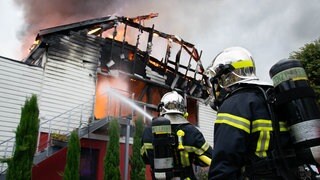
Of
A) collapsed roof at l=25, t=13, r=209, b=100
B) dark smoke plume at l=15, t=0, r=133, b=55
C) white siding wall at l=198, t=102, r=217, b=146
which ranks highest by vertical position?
dark smoke plume at l=15, t=0, r=133, b=55

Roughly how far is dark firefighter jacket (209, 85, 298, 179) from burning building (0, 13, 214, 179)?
327 inches

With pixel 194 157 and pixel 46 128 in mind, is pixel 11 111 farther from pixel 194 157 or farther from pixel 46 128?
pixel 194 157

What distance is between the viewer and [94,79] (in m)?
12.8

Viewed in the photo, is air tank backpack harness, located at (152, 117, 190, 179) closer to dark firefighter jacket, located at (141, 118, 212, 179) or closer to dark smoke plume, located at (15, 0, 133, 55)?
dark firefighter jacket, located at (141, 118, 212, 179)

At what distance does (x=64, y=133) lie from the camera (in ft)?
36.9

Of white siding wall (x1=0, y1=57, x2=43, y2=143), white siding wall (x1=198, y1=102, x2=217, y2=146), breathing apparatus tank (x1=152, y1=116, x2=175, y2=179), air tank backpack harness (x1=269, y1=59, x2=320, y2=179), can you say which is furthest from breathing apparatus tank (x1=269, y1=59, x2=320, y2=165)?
white siding wall (x1=198, y1=102, x2=217, y2=146)

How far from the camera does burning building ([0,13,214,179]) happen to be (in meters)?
11.0

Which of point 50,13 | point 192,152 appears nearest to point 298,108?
point 192,152

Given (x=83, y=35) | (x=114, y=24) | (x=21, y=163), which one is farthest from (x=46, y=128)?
(x=114, y=24)

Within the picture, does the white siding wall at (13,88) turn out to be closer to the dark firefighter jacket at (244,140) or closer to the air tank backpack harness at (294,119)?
the dark firefighter jacket at (244,140)

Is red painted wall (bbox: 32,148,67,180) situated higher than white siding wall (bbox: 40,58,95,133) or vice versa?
white siding wall (bbox: 40,58,95,133)

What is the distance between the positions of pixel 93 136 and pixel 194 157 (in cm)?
885

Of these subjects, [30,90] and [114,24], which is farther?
[114,24]

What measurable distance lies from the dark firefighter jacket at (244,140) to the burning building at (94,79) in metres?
8.30
